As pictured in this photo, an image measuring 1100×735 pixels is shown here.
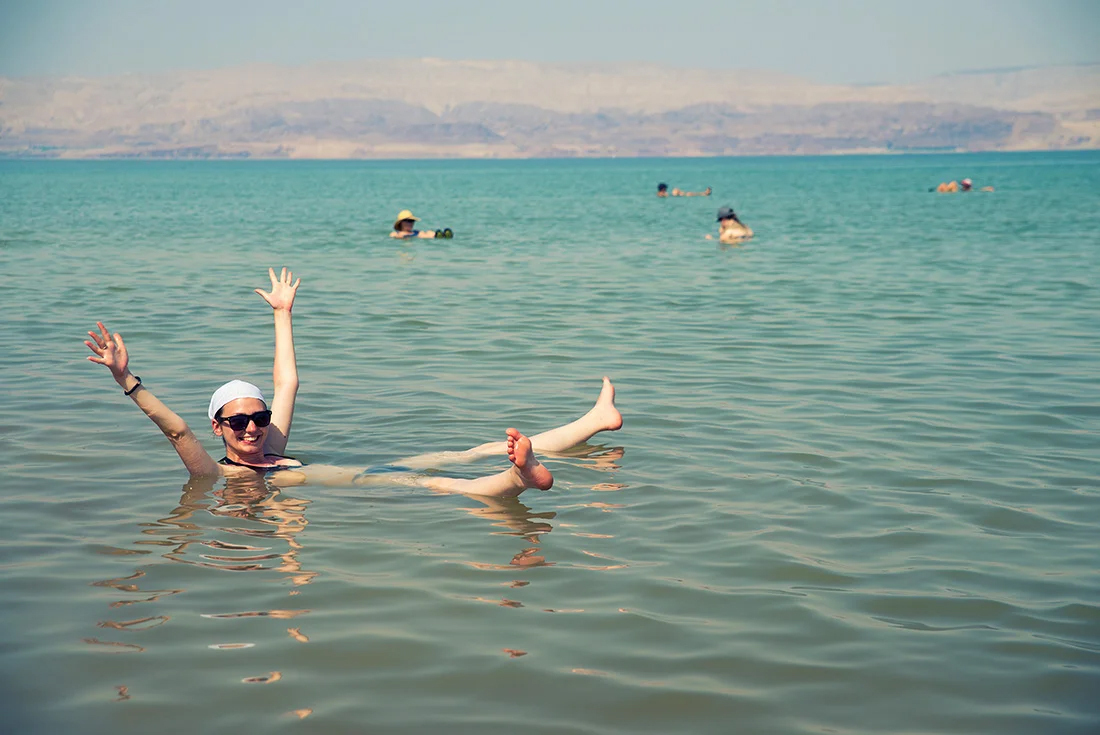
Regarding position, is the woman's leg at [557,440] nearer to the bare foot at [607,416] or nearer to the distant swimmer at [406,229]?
the bare foot at [607,416]

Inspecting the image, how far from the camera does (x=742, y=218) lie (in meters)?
42.1

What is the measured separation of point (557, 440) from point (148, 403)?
292 cm

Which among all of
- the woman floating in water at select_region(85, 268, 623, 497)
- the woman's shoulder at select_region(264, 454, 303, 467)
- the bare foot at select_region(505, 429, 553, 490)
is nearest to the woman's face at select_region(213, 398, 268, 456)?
the woman floating in water at select_region(85, 268, 623, 497)

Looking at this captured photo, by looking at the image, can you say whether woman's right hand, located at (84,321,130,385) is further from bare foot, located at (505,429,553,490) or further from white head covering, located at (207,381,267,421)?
bare foot, located at (505,429,553,490)

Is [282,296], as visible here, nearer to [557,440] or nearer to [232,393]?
[232,393]

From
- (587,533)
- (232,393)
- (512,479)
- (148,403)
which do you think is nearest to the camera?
(148,403)

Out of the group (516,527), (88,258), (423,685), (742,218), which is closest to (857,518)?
(516,527)

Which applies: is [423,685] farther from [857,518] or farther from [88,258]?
[88,258]

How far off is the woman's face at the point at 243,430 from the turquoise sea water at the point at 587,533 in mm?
330

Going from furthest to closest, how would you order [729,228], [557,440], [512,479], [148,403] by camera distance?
[729,228] < [557,440] < [512,479] < [148,403]

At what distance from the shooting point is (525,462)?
659cm

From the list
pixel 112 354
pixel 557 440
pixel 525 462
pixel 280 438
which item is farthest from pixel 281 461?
pixel 525 462

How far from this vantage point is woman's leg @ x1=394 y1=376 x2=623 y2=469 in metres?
8.33

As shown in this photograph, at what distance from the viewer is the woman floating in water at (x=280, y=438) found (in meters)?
7.03
